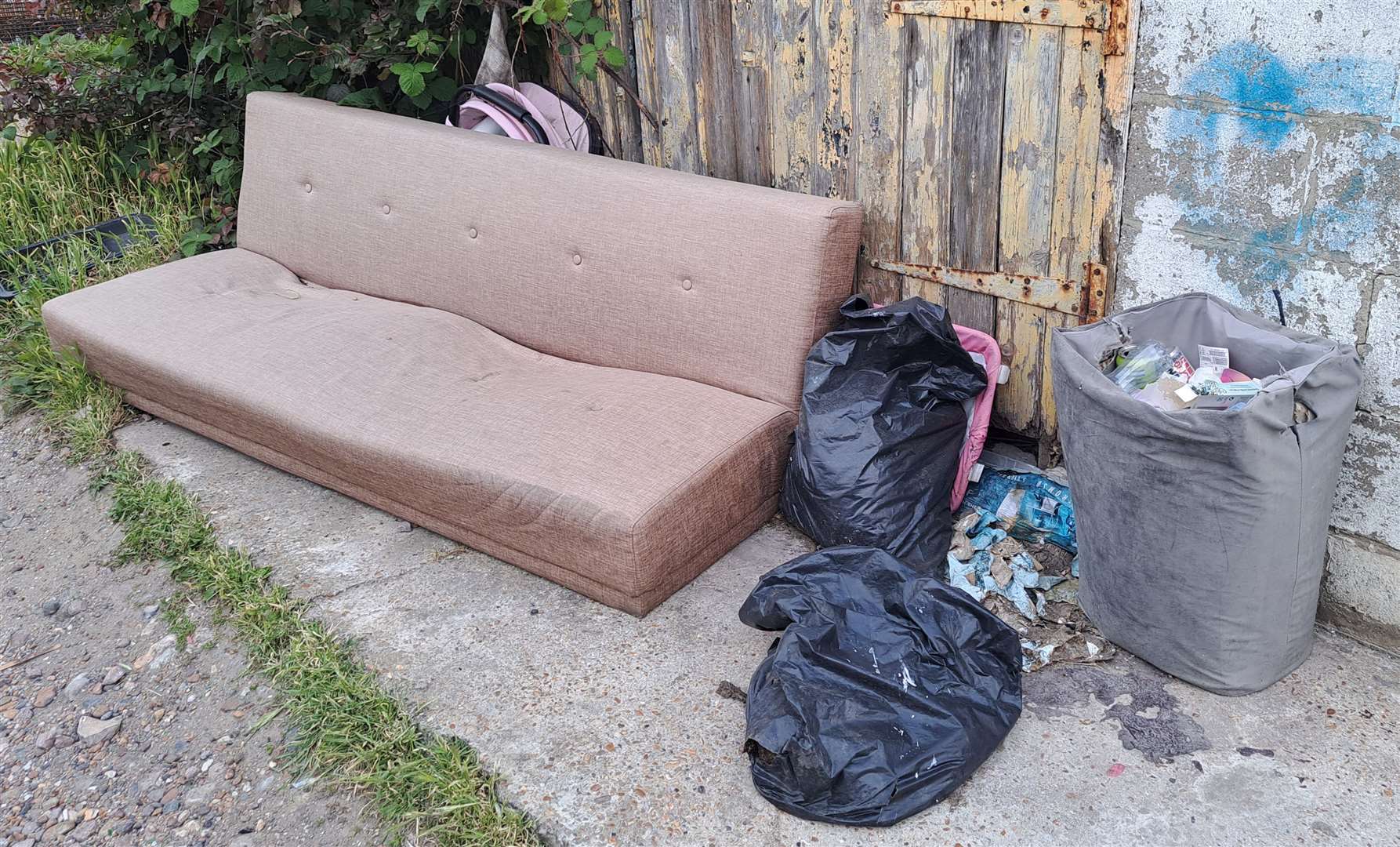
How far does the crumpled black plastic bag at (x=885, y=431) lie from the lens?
293 centimetres

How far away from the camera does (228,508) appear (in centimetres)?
348

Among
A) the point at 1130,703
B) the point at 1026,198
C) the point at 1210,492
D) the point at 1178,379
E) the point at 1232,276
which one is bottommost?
the point at 1130,703

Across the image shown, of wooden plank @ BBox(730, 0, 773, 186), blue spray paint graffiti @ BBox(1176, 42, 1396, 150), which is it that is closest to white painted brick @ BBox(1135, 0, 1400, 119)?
blue spray paint graffiti @ BBox(1176, 42, 1396, 150)

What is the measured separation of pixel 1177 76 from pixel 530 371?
6.44 ft

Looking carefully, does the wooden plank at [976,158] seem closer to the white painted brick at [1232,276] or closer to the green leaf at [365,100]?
the white painted brick at [1232,276]

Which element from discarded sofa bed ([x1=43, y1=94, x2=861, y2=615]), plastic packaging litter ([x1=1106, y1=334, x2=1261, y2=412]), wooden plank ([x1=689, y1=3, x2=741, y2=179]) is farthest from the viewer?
wooden plank ([x1=689, y1=3, x2=741, y2=179])

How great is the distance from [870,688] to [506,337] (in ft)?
6.43

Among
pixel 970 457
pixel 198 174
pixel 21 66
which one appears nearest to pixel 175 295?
pixel 198 174

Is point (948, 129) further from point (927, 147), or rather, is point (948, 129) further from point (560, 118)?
point (560, 118)

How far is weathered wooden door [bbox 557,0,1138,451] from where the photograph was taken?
2805mm

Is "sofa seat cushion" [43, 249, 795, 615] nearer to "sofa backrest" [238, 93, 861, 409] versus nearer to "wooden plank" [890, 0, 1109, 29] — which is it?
"sofa backrest" [238, 93, 861, 409]

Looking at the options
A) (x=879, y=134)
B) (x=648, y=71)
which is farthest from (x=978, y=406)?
(x=648, y=71)

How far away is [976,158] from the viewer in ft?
10.0

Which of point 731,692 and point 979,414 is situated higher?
point 979,414
